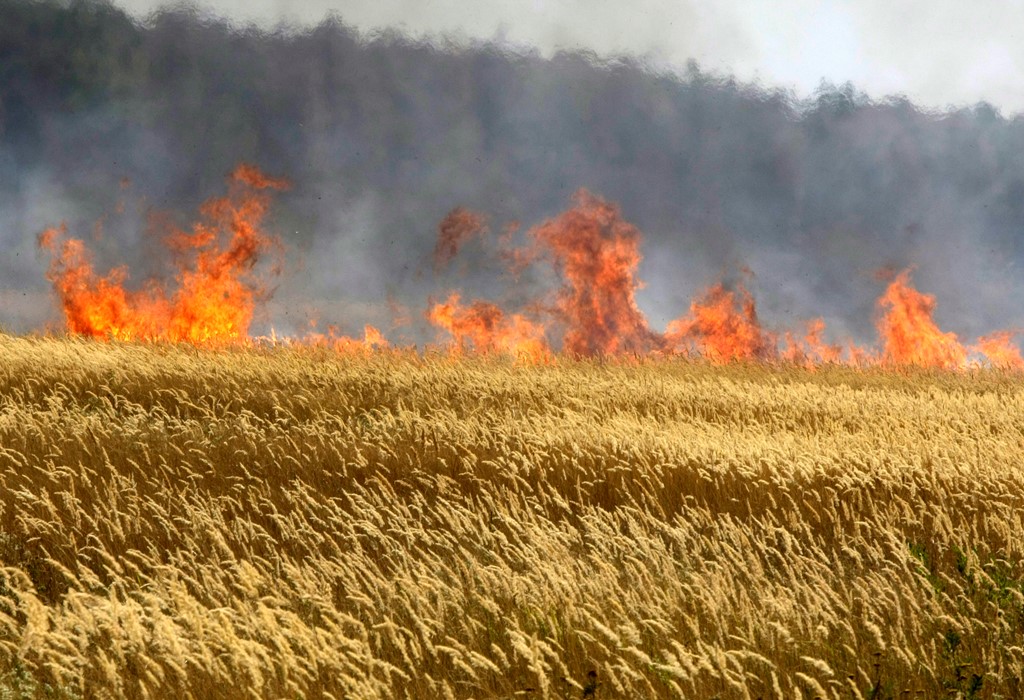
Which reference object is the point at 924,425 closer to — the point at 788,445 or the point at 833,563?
the point at 788,445

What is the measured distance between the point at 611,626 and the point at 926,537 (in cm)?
311

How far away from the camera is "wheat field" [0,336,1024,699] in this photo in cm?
386

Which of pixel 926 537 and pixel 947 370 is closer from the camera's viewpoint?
pixel 926 537

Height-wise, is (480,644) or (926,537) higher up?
(926,537)

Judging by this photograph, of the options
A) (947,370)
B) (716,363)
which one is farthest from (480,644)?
(947,370)

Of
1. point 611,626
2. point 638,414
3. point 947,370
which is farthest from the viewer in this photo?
point 947,370

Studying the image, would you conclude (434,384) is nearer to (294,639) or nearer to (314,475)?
(314,475)

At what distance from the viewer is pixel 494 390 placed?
13656 mm

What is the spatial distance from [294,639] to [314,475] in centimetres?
389

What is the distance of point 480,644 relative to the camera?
426 centimetres

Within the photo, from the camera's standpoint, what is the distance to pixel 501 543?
6000 millimetres

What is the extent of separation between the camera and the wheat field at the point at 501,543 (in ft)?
12.7

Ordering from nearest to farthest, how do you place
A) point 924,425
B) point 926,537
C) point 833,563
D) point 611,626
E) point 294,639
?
1. point 294,639
2. point 611,626
3. point 833,563
4. point 926,537
5. point 924,425

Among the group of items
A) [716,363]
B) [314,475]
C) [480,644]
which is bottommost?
[480,644]
